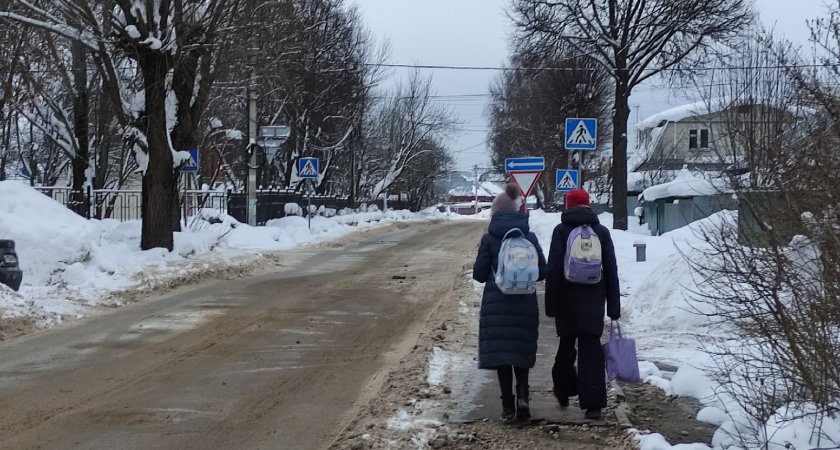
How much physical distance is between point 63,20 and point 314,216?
80.4ft

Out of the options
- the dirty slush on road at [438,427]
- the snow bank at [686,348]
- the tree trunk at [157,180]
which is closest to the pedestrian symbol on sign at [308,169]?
the tree trunk at [157,180]

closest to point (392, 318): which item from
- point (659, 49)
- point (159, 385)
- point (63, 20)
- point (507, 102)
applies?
point (159, 385)

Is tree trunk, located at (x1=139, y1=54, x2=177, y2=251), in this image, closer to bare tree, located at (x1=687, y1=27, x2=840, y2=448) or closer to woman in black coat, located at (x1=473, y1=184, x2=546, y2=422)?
woman in black coat, located at (x1=473, y1=184, x2=546, y2=422)

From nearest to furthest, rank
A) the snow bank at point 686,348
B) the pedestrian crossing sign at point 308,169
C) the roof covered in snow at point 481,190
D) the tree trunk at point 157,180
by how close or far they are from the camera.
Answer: the snow bank at point 686,348 → the tree trunk at point 157,180 → the pedestrian crossing sign at point 308,169 → the roof covered in snow at point 481,190

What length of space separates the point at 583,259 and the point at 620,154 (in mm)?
21714

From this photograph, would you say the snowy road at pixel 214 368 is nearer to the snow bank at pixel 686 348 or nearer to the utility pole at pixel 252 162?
the snow bank at pixel 686 348

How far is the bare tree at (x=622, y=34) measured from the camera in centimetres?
2606

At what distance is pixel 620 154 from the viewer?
1085 inches

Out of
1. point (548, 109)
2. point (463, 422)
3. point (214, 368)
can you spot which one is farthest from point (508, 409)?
point (548, 109)

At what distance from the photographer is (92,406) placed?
740 centimetres

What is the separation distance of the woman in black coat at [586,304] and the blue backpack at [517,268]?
19 cm

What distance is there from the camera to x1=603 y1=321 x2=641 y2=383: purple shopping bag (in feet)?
24.0

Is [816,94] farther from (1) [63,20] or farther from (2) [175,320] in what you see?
(1) [63,20]

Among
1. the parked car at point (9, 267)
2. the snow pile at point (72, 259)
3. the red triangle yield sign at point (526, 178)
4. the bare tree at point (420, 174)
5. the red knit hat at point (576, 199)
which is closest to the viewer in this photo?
the red knit hat at point (576, 199)
